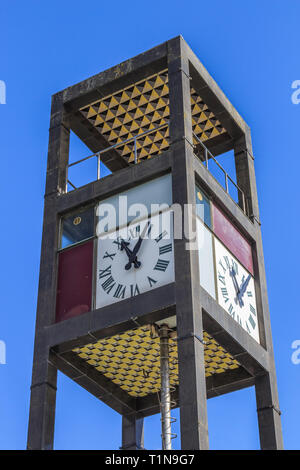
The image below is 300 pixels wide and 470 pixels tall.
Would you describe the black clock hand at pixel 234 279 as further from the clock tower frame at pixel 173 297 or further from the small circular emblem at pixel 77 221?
the small circular emblem at pixel 77 221

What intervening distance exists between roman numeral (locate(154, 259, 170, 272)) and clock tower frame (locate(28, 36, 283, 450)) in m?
0.59

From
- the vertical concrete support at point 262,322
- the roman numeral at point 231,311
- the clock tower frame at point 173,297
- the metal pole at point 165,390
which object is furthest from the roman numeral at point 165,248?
the vertical concrete support at point 262,322

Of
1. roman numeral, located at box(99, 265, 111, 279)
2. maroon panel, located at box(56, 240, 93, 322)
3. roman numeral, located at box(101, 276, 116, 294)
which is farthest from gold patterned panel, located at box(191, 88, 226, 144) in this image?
roman numeral, located at box(101, 276, 116, 294)

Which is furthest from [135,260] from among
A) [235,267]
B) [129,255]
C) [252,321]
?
[252,321]

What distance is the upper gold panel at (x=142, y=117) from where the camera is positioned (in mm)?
36125

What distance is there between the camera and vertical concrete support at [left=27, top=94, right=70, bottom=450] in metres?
29.8

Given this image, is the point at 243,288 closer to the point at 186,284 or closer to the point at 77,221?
the point at 186,284

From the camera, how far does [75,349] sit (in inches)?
1235

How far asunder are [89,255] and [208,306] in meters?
4.45

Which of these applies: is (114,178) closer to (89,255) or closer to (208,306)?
(89,255)

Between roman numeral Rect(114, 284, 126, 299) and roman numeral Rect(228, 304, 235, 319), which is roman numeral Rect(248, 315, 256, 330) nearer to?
roman numeral Rect(228, 304, 235, 319)

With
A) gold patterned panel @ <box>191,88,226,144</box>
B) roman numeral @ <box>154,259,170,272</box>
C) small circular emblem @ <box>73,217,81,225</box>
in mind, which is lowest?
roman numeral @ <box>154,259,170,272</box>
